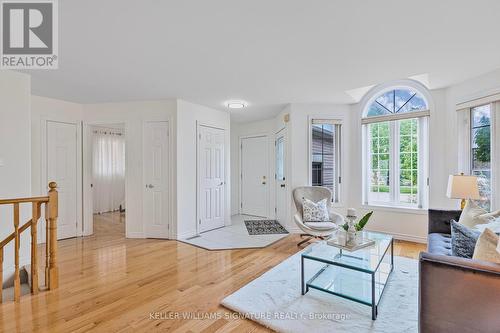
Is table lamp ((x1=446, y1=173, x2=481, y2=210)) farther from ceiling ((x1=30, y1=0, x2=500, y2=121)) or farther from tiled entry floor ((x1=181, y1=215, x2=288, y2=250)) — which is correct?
tiled entry floor ((x1=181, y1=215, x2=288, y2=250))

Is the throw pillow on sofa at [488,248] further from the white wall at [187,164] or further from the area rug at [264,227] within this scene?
the white wall at [187,164]

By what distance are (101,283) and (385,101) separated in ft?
15.8

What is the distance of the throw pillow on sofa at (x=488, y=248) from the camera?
4.90 feet

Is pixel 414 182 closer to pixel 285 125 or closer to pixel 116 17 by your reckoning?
pixel 285 125

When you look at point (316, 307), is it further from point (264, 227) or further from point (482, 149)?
point (482, 149)

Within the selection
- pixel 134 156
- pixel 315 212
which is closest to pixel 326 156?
pixel 315 212

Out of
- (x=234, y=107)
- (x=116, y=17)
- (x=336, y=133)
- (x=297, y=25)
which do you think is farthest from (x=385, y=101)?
(x=116, y=17)

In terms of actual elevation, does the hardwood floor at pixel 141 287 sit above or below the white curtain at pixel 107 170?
below

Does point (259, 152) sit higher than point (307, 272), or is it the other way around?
point (259, 152)

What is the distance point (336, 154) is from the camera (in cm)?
470

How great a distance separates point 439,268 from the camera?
4.85 feet

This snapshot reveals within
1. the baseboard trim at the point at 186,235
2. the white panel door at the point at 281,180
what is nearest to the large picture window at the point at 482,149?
the white panel door at the point at 281,180

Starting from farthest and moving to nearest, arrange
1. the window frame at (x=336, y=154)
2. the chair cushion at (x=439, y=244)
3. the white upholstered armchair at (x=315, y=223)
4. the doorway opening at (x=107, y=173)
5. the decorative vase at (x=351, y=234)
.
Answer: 1. the doorway opening at (x=107, y=173)
2. the window frame at (x=336, y=154)
3. the white upholstered armchair at (x=315, y=223)
4. the decorative vase at (x=351, y=234)
5. the chair cushion at (x=439, y=244)

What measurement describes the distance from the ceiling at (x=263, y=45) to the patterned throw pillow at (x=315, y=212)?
5.72 ft
